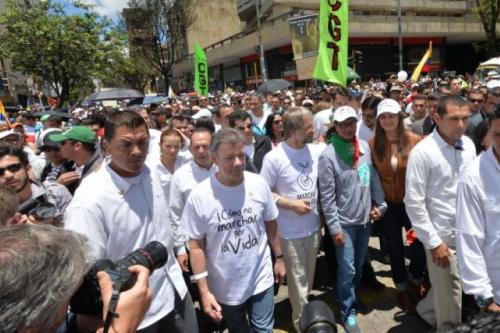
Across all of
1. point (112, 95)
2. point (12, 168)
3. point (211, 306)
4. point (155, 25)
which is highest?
point (155, 25)

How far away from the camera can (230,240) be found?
→ 2.50 meters

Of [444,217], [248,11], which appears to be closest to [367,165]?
[444,217]

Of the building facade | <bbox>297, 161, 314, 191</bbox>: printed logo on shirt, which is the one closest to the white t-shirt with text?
<bbox>297, 161, 314, 191</bbox>: printed logo on shirt

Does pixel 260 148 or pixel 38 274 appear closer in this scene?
pixel 38 274

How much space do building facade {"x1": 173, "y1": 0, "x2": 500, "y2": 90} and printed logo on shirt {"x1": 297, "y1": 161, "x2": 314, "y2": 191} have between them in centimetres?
2497

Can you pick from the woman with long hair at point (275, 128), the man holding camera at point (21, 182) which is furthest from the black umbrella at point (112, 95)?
the man holding camera at point (21, 182)

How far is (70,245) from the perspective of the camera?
3.56 feet

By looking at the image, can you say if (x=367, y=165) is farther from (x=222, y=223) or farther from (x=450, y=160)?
(x=222, y=223)

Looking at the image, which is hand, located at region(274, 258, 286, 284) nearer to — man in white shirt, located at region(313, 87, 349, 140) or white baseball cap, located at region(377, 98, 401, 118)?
white baseball cap, located at region(377, 98, 401, 118)

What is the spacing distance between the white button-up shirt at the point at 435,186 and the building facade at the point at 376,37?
25.2 meters

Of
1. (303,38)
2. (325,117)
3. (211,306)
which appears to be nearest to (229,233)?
(211,306)

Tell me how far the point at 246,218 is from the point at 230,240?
0.58 ft

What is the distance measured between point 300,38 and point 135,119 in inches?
286

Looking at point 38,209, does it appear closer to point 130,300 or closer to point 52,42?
point 130,300
